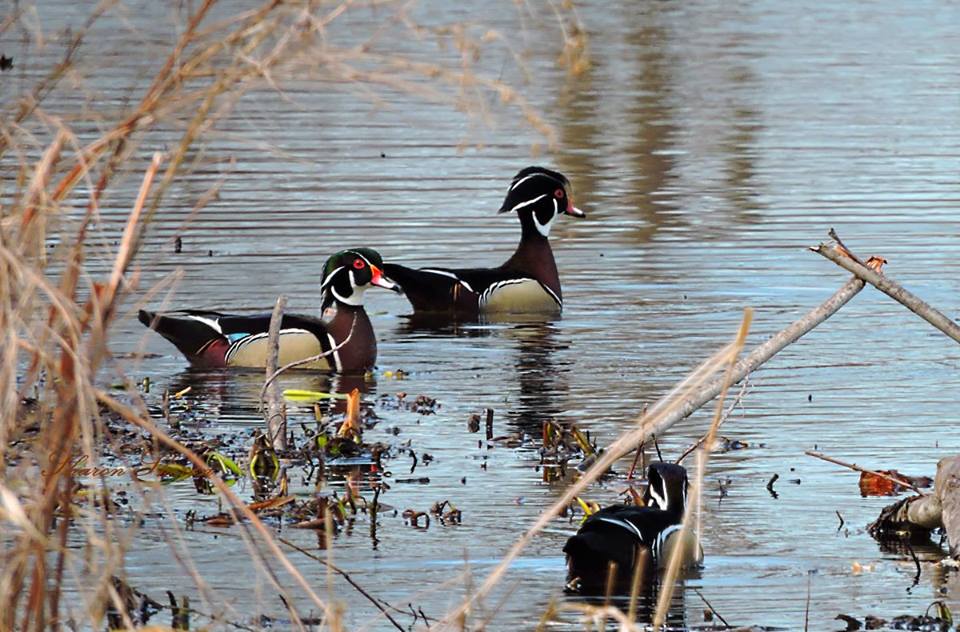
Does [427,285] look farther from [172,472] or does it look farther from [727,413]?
[727,413]

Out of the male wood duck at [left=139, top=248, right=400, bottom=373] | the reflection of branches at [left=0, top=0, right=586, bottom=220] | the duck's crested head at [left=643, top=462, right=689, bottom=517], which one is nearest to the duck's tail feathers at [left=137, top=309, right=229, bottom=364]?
the male wood duck at [left=139, top=248, right=400, bottom=373]

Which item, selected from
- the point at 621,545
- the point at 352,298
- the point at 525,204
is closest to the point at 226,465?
the point at 621,545

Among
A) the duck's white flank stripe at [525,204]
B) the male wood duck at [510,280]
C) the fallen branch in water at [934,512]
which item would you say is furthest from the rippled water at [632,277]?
the duck's white flank stripe at [525,204]

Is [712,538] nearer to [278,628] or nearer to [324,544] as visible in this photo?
[324,544]

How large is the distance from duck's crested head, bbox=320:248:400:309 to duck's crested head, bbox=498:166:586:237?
102 inches

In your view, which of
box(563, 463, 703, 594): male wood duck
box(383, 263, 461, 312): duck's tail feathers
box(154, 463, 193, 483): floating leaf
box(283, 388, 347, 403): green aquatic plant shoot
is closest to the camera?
box(563, 463, 703, 594): male wood duck

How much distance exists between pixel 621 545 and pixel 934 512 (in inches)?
51.2

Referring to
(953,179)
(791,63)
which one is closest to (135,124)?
(953,179)

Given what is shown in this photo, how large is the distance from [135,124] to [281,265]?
1102 cm

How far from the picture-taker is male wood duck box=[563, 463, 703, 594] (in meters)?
7.09

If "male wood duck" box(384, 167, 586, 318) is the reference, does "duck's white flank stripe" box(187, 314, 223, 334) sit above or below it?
below

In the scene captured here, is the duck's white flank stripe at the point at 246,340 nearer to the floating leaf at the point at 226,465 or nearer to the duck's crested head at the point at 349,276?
the duck's crested head at the point at 349,276

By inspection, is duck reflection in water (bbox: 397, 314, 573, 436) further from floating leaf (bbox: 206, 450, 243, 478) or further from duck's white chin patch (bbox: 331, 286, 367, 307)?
floating leaf (bbox: 206, 450, 243, 478)

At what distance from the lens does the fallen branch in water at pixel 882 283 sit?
6.70m
